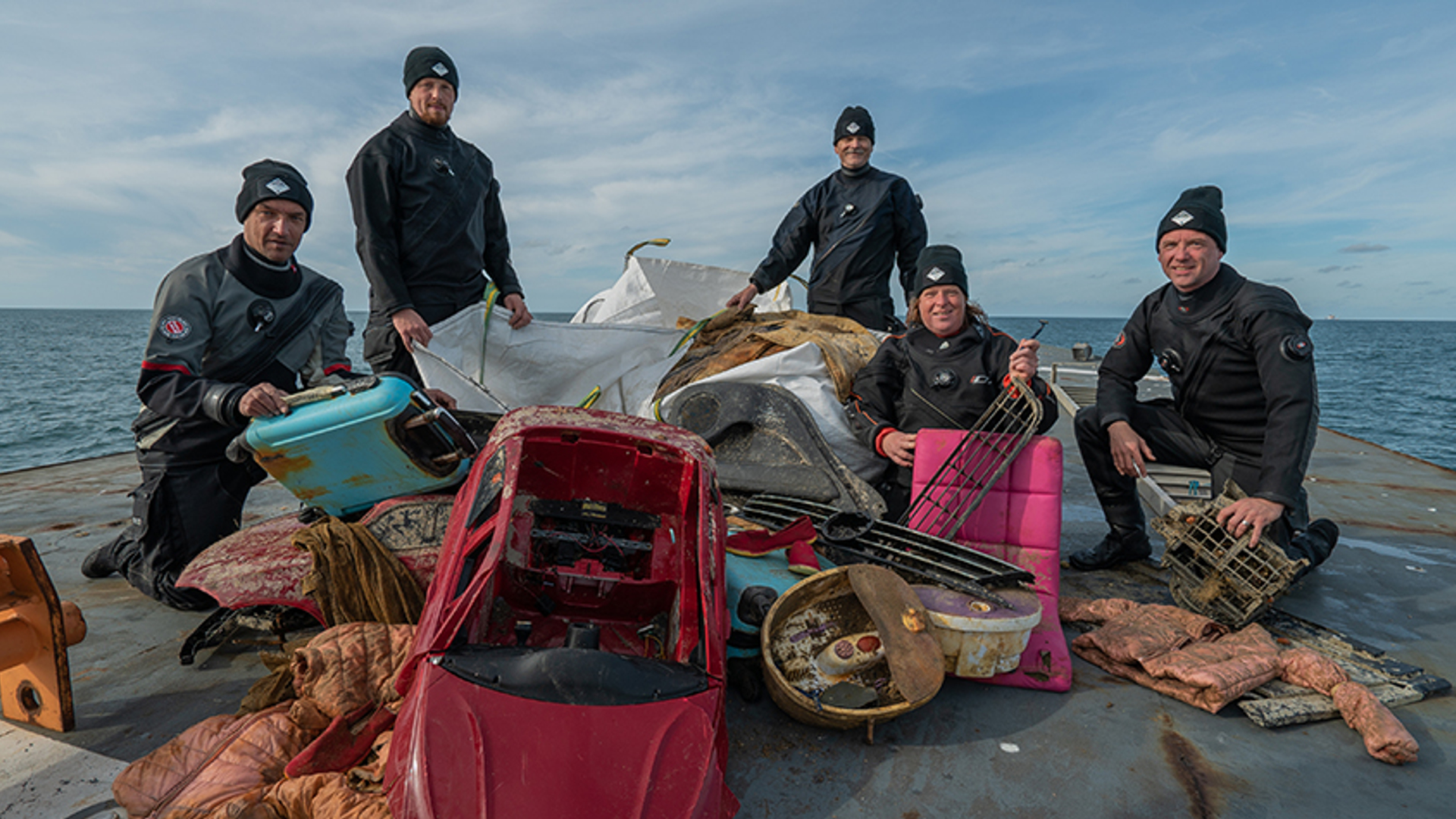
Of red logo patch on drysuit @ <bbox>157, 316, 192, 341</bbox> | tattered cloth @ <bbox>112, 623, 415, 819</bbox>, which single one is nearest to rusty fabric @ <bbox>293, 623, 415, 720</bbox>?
tattered cloth @ <bbox>112, 623, 415, 819</bbox>

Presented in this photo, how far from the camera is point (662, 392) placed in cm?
468

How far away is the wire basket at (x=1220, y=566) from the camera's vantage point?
2.97 m

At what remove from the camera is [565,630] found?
8.49 feet

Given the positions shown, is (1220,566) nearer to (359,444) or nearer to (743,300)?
(743,300)

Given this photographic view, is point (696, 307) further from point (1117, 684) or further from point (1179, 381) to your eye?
point (1117, 684)

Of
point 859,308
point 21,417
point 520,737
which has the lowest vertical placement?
point 21,417

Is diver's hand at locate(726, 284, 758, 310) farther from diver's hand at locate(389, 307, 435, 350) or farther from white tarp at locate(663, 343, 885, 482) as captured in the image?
diver's hand at locate(389, 307, 435, 350)

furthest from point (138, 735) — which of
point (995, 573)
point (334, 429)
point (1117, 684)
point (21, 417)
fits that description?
point (21, 417)

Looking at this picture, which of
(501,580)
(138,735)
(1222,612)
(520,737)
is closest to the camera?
(520,737)

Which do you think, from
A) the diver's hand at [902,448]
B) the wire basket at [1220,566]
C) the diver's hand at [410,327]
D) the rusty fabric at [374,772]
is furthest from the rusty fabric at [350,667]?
the wire basket at [1220,566]

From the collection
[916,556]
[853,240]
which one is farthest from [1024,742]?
[853,240]

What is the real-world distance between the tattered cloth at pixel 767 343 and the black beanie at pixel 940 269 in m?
0.89

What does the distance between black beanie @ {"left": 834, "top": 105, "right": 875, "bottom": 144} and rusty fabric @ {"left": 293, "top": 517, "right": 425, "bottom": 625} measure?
4293mm

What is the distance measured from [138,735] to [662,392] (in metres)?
3.03
